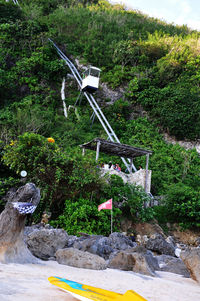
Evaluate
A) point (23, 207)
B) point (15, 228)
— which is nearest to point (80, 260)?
point (15, 228)

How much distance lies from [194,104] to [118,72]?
7.83 m

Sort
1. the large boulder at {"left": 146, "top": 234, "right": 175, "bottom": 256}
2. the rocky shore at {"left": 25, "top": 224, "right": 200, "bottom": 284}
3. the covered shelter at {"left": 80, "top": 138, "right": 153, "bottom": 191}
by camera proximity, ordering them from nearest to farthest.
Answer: the rocky shore at {"left": 25, "top": 224, "right": 200, "bottom": 284}
the large boulder at {"left": 146, "top": 234, "right": 175, "bottom": 256}
the covered shelter at {"left": 80, "top": 138, "right": 153, "bottom": 191}

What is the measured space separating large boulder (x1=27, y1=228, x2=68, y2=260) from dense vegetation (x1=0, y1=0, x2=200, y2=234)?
3.51 metres

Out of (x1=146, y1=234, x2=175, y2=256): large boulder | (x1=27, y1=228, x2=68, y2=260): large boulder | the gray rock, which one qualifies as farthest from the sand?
(x1=146, y1=234, x2=175, y2=256): large boulder

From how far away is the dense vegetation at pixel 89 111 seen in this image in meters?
8.22

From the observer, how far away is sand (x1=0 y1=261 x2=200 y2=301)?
164cm

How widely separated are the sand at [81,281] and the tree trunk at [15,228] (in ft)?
0.56

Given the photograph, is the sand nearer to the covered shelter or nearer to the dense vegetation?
the dense vegetation

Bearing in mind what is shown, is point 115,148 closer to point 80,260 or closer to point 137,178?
point 137,178

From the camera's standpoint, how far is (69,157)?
8.44 metres

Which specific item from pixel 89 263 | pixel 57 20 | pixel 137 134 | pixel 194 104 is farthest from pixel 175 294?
pixel 57 20

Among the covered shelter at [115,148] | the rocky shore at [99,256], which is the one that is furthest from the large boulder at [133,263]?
the covered shelter at [115,148]

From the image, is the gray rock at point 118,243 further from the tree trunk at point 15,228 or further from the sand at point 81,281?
the tree trunk at point 15,228

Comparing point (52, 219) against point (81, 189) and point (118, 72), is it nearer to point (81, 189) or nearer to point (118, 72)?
point (81, 189)
